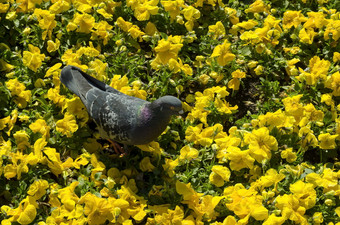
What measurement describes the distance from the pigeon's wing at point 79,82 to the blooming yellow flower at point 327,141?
5.14 feet

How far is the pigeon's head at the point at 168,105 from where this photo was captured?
11.0 feet

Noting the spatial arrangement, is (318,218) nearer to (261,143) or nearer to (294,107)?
(261,143)

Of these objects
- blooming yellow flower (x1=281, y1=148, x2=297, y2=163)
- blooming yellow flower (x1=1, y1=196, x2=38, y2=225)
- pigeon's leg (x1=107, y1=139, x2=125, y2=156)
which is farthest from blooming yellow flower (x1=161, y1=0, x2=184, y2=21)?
blooming yellow flower (x1=1, y1=196, x2=38, y2=225)

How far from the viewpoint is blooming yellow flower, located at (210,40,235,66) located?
4453 millimetres

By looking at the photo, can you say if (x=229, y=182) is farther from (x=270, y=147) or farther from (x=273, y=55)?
(x=273, y=55)

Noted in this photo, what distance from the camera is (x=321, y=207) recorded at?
375 centimetres

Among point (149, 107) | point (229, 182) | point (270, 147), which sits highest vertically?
point (149, 107)

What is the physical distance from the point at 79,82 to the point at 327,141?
6.24 feet

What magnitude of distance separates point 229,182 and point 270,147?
398mm

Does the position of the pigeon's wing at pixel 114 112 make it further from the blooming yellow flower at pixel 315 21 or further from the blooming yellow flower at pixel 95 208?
the blooming yellow flower at pixel 315 21

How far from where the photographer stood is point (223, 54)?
4.49m

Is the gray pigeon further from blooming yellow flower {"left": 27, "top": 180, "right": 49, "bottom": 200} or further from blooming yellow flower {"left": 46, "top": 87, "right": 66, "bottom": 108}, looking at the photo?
blooming yellow flower {"left": 27, "top": 180, "right": 49, "bottom": 200}

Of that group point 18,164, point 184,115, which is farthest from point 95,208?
point 184,115

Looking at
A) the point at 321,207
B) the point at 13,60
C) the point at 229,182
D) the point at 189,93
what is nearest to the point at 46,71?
the point at 13,60
